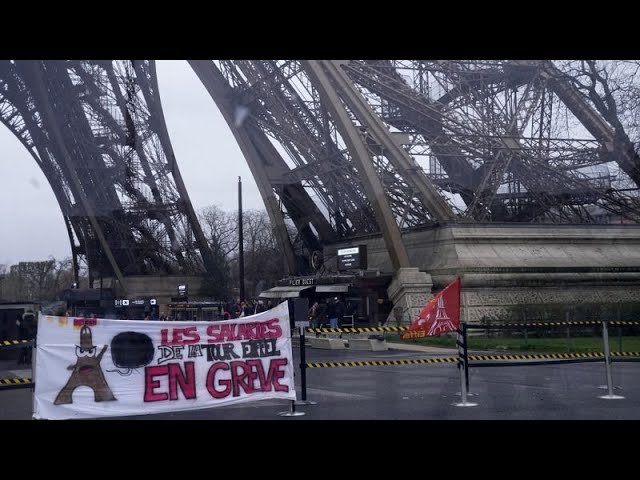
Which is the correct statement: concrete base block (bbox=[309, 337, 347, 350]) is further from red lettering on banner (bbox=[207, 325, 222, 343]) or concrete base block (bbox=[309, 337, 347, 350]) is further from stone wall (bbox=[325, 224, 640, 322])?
red lettering on banner (bbox=[207, 325, 222, 343])

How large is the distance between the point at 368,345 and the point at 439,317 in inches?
473

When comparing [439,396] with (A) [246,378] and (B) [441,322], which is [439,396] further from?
(A) [246,378]

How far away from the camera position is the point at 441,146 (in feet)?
123

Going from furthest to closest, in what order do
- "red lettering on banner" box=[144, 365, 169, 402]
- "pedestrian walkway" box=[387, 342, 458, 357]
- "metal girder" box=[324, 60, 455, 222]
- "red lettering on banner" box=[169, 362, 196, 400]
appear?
"metal girder" box=[324, 60, 455, 222] < "pedestrian walkway" box=[387, 342, 458, 357] < "red lettering on banner" box=[169, 362, 196, 400] < "red lettering on banner" box=[144, 365, 169, 402]

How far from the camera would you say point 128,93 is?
46344mm

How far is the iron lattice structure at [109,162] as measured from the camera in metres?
43.9

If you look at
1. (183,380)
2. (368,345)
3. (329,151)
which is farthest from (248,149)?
(183,380)

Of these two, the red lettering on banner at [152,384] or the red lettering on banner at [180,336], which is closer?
the red lettering on banner at [152,384]

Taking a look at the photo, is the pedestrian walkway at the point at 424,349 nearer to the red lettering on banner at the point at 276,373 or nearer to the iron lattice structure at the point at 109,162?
the red lettering on banner at the point at 276,373

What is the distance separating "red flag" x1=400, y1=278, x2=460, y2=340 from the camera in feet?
43.9

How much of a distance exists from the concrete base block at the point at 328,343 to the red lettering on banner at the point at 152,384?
49.3 feet

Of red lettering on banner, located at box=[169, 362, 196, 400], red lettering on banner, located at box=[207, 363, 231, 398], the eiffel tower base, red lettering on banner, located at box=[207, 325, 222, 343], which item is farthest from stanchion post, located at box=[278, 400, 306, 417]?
the eiffel tower base

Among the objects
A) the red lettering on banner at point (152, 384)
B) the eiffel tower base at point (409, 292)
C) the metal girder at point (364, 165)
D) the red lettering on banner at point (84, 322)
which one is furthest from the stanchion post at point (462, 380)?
the metal girder at point (364, 165)

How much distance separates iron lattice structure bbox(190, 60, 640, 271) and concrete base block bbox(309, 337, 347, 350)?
9880 mm
